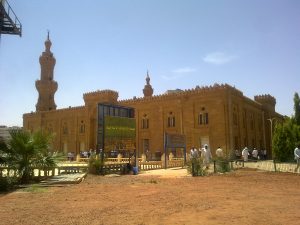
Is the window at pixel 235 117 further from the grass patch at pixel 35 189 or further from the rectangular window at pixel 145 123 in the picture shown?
the grass patch at pixel 35 189

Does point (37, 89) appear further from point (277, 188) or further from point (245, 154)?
point (277, 188)

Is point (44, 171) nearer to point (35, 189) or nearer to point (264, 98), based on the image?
point (35, 189)

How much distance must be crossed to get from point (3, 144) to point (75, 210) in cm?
619

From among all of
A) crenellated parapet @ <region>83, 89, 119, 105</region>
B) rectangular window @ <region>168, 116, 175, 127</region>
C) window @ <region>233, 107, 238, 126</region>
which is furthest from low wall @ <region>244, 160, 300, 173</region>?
crenellated parapet @ <region>83, 89, 119, 105</region>

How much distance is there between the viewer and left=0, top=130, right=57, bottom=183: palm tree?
12789 mm

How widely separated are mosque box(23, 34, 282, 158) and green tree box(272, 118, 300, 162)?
4.20 m

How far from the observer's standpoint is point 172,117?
119ft

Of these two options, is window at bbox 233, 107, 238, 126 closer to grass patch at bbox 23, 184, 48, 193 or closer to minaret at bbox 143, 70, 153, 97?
minaret at bbox 143, 70, 153, 97

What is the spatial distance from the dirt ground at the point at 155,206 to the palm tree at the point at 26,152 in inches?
81.1

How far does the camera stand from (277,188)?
11453 mm

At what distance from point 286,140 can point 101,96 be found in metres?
21.6

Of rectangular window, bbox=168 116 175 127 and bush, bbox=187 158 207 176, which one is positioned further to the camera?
rectangular window, bbox=168 116 175 127

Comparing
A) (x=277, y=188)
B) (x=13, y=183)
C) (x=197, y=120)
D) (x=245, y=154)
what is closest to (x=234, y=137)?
(x=197, y=120)

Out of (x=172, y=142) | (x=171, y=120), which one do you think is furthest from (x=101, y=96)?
(x=172, y=142)
